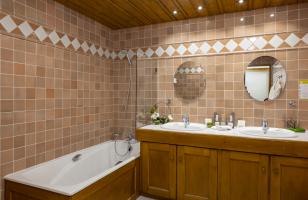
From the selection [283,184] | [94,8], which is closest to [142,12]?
[94,8]

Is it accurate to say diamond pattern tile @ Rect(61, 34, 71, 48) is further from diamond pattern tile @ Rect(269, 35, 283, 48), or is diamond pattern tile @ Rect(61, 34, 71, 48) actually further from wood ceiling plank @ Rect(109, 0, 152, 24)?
diamond pattern tile @ Rect(269, 35, 283, 48)

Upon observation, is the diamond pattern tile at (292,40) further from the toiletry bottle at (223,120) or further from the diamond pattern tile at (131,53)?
the diamond pattern tile at (131,53)

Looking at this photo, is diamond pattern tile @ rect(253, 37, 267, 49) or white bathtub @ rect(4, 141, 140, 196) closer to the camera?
white bathtub @ rect(4, 141, 140, 196)

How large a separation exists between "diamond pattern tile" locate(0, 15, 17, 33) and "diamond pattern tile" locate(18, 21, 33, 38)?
2.7 inches

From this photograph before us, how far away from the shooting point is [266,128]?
7.61 ft

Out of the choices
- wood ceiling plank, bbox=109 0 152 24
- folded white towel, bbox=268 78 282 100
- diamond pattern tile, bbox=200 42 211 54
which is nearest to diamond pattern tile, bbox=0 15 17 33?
wood ceiling plank, bbox=109 0 152 24

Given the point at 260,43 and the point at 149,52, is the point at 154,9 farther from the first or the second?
the point at 260,43

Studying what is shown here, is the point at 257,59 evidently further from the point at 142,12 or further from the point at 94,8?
the point at 94,8

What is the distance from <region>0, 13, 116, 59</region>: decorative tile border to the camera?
1.91 metres

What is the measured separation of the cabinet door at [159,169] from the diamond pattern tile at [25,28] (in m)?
1.79

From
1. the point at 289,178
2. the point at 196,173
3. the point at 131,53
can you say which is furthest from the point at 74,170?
the point at 289,178

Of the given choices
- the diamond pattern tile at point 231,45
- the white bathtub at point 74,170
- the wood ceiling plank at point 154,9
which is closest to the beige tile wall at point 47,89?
the white bathtub at point 74,170

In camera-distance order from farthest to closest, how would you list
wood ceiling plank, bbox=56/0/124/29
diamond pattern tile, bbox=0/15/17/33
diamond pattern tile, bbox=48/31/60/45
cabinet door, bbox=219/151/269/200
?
wood ceiling plank, bbox=56/0/124/29
diamond pattern tile, bbox=48/31/60/45
cabinet door, bbox=219/151/269/200
diamond pattern tile, bbox=0/15/17/33

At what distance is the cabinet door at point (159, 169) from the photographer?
2.41 m
